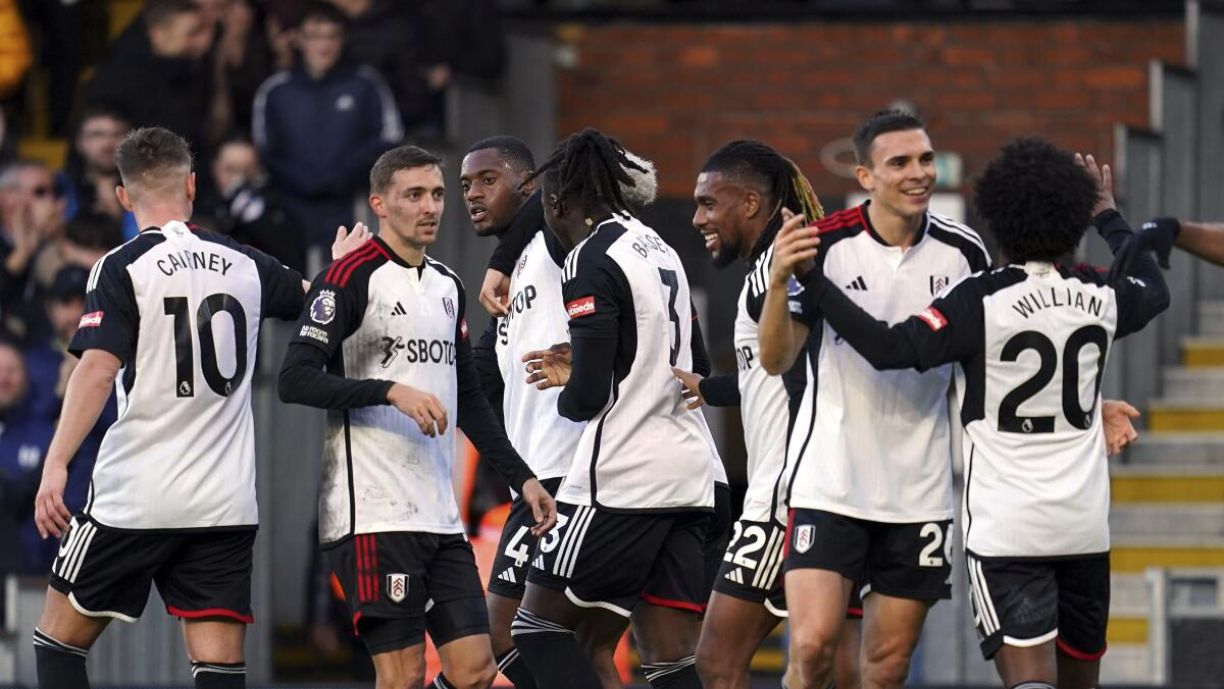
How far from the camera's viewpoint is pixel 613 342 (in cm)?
718

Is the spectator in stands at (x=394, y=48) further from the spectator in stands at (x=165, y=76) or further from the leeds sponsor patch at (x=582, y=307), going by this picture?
the leeds sponsor patch at (x=582, y=307)

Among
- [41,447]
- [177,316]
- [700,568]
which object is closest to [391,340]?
[177,316]

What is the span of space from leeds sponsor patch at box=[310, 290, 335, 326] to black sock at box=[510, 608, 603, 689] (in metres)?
1.15

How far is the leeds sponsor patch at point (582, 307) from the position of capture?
7156 mm

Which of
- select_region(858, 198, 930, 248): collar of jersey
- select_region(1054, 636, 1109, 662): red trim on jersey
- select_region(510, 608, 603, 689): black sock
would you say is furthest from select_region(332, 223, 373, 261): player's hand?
select_region(1054, 636, 1109, 662): red trim on jersey

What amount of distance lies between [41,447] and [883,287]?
6.65 meters

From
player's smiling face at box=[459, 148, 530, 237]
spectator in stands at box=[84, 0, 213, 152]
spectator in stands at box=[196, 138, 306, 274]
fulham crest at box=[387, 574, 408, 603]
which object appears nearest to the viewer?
fulham crest at box=[387, 574, 408, 603]

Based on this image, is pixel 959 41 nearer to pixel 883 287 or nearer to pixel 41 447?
pixel 41 447

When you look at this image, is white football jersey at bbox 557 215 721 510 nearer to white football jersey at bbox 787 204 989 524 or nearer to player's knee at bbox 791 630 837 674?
white football jersey at bbox 787 204 989 524

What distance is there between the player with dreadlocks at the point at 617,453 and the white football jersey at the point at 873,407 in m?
0.51

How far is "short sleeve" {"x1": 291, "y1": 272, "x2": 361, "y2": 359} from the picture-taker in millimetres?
7180

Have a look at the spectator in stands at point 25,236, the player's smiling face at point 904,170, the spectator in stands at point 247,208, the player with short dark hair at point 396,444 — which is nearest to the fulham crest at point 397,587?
the player with short dark hair at point 396,444

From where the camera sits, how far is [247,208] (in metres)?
12.7

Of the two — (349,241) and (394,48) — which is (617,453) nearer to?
(349,241)
